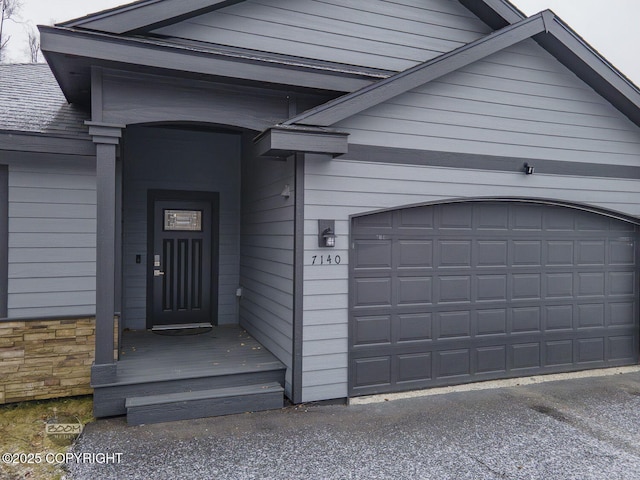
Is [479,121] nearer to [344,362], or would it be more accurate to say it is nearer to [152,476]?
[344,362]

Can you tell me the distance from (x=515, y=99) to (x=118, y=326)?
17.5 feet

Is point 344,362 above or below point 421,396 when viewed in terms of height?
above

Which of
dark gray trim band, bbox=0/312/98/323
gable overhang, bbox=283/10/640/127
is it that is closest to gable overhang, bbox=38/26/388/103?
gable overhang, bbox=283/10/640/127

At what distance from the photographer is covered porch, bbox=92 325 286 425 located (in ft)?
14.4

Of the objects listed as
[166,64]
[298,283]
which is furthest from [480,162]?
[166,64]

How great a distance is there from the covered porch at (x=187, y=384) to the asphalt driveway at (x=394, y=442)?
135 millimetres

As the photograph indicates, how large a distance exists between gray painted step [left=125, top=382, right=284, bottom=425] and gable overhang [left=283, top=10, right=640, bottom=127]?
2696mm

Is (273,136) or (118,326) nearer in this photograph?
(273,136)

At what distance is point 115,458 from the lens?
370 centimetres

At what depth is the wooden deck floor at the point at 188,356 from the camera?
15.7 feet

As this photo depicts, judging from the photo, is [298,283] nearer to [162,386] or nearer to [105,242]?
[162,386]

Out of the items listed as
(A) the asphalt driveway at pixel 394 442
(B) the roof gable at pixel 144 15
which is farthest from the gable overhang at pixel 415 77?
(A) the asphalt driveway at pixel 394 442

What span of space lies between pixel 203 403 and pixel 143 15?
3.82m

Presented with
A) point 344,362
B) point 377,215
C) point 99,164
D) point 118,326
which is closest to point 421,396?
point 344,362
